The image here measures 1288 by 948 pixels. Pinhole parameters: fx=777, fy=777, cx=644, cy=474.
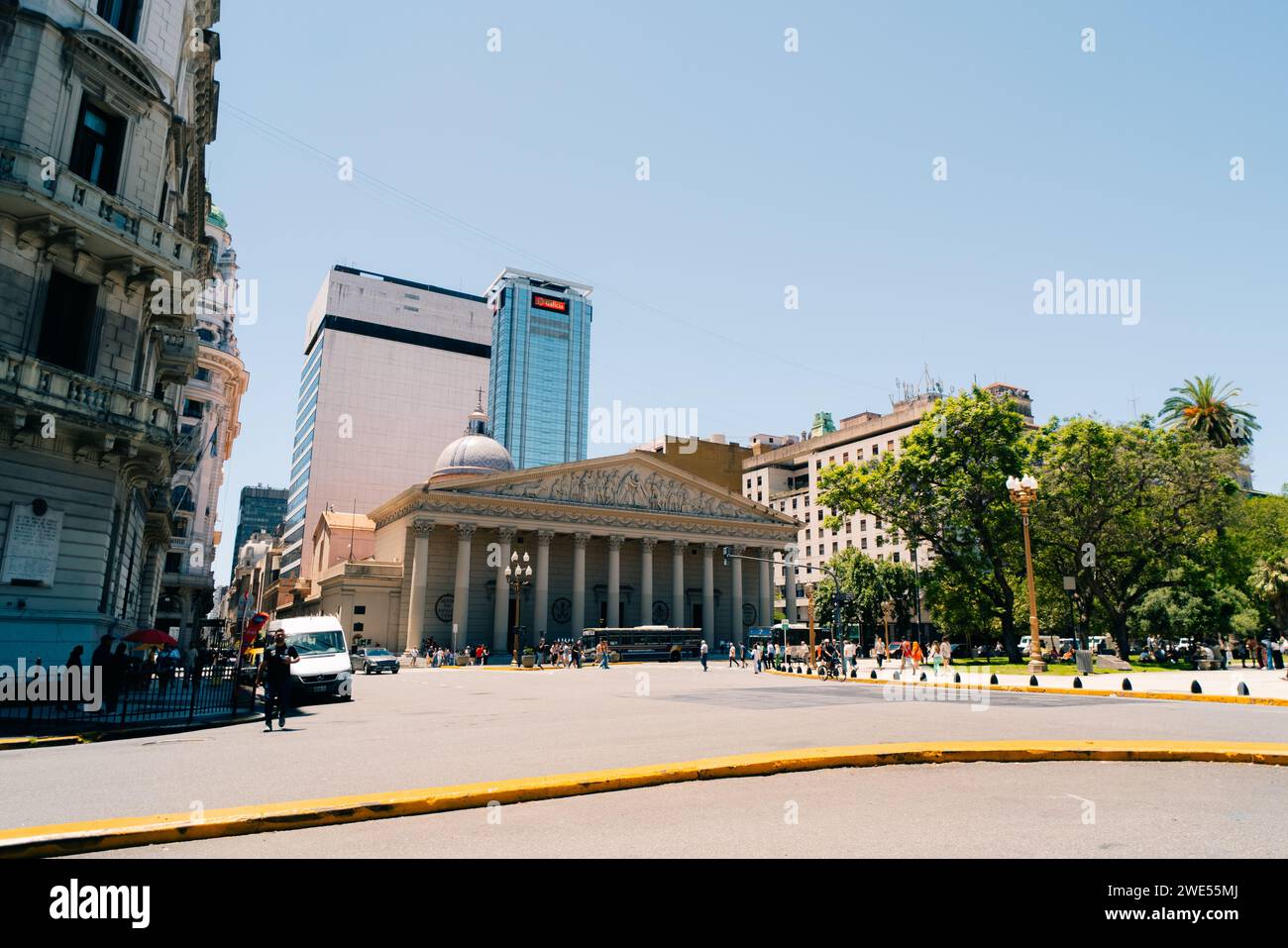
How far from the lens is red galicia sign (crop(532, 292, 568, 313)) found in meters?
162

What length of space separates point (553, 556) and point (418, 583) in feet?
42.8

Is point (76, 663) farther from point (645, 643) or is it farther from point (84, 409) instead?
point (645, 643)

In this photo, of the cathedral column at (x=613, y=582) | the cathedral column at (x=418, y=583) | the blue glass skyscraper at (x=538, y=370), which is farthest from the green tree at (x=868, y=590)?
the blue glass skyscraper at (x=538, y=370)

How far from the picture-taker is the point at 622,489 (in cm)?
6994

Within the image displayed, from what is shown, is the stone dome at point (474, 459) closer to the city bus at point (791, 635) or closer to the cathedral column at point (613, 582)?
the cathedral column at point (613, 582)

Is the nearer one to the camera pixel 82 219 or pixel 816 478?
pixel 82 219

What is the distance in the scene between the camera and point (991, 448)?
154 feet

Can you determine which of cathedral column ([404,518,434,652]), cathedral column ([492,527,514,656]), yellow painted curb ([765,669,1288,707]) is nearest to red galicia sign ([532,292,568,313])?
cathedral column ([492,527,514,656])

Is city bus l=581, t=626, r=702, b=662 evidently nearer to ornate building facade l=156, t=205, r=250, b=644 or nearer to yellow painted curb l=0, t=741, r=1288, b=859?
ornate building facade l=156, t=205, r=250, b=644

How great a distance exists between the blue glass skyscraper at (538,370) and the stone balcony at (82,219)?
135 metres

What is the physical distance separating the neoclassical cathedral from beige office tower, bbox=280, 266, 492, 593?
44.8 metres

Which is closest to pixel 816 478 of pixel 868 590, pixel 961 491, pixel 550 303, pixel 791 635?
pixel 868 590
